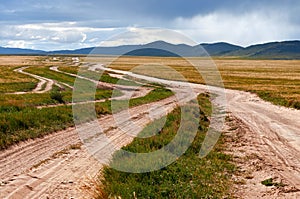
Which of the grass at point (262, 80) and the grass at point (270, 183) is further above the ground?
the grass at point (270, 183)

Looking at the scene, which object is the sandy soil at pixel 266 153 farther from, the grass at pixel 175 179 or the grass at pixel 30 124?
the grass at pixel 30 124

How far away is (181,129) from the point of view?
18.1 meters

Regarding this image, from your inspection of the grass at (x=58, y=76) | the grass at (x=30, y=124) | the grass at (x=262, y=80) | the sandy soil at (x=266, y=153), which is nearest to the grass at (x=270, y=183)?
the sandy soil at (x=266, y=153)

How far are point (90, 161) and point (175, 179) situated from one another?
3263 millimetres

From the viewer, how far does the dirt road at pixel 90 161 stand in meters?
9.68

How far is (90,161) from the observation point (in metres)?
12.2

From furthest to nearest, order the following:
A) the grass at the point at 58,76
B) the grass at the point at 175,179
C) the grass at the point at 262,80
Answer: the grass at the point at 58,76 < the grass at the point at 262,80 < the grass at the point at 175,179

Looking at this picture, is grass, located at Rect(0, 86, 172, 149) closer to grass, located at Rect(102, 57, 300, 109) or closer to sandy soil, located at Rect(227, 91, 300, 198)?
sandy soil, located at Rect(227, 91, 300, 198)

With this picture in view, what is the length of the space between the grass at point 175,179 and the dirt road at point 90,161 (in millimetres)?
572

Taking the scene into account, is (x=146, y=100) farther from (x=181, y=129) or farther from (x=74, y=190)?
(x=74, y=190)

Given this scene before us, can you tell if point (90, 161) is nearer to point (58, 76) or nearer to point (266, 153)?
point (266, 153)

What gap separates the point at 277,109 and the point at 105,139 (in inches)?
772

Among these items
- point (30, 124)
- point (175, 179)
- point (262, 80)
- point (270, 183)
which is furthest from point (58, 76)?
point (270, 183)

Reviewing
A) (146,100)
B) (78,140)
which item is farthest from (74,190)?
(146,100)
